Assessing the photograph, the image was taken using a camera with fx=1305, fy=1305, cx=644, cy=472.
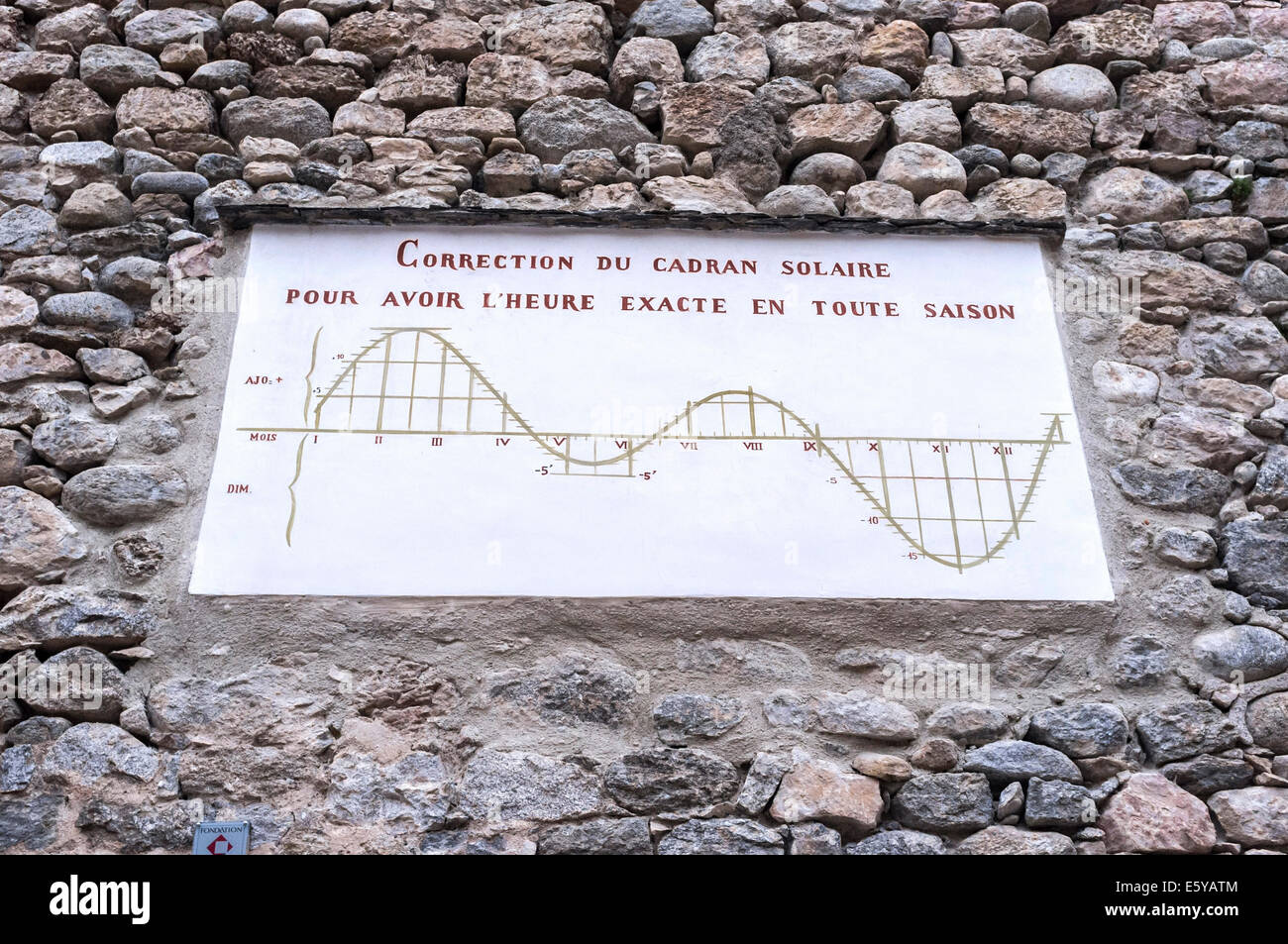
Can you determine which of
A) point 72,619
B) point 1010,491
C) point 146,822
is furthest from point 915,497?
point 72,619

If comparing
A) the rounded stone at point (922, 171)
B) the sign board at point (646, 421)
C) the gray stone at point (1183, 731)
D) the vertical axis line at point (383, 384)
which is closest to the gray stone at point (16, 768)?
the sign board at point (646, 421)

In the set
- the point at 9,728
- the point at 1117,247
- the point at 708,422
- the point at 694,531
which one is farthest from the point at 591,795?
the point at 1117,247

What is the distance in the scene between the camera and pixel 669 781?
286cm

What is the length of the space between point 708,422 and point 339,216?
120 cm

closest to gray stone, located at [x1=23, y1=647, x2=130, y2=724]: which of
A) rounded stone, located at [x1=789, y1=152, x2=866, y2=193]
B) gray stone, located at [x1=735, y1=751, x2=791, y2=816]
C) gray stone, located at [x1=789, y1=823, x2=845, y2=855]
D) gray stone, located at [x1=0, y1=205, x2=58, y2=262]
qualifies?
gray stone, located at [x1=0, y1=205, x2=58, y2=262]

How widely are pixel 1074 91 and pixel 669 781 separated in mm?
2518

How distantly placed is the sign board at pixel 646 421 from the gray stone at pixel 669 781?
39cm

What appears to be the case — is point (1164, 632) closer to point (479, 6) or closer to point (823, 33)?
point (823, 33)

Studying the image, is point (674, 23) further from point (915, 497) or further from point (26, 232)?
point (26, 232)

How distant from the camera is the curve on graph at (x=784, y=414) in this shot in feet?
10.3

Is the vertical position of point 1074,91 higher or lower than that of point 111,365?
higher

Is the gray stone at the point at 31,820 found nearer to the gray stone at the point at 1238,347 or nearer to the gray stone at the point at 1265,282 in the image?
the gray stone at the point at 1238,347

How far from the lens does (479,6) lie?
4.14 metres

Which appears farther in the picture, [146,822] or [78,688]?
[78,688]
